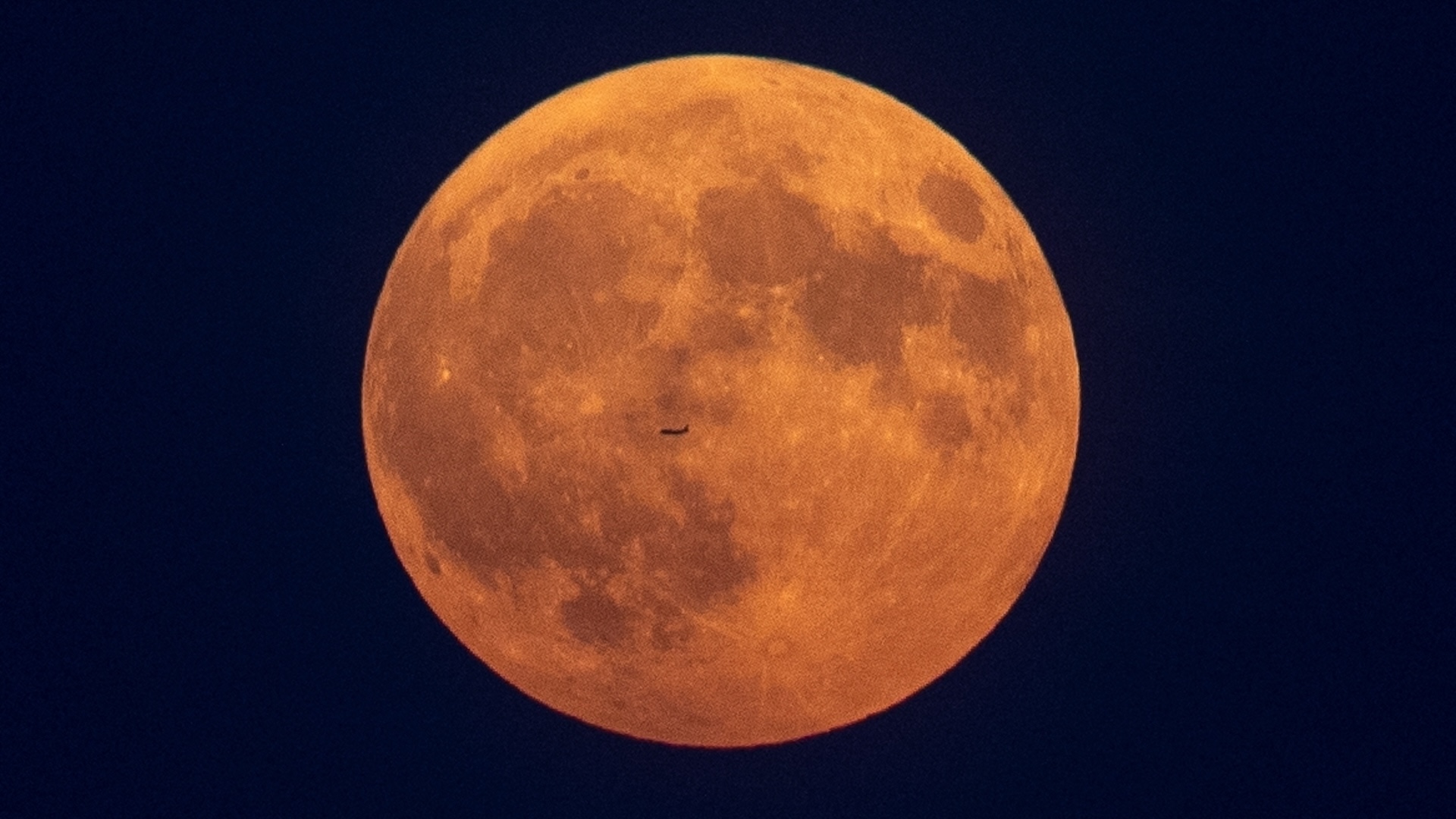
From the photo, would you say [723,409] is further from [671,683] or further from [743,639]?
[671,683]

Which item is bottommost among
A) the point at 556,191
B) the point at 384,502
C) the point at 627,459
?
the point at 627,459

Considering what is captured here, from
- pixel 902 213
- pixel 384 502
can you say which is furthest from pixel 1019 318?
pixel 384 502

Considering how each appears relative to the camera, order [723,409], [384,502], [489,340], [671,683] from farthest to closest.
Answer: [384,502] < [671,683] < [489,340] < [723,409]

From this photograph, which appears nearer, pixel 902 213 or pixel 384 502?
pixel 902 213

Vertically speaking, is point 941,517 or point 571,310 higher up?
point 571,310

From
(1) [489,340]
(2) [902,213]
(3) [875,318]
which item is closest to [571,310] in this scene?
(1) [489,340]

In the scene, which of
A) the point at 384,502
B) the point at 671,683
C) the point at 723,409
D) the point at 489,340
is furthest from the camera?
the point at 384,502
